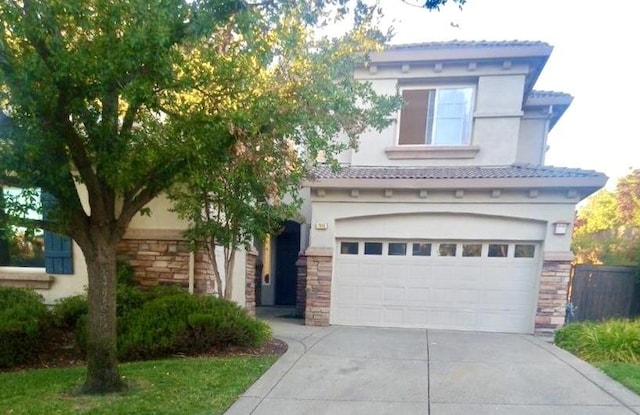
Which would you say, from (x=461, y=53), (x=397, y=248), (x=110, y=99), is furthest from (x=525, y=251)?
(x=110, y=99)

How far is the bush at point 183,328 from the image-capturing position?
220 inches

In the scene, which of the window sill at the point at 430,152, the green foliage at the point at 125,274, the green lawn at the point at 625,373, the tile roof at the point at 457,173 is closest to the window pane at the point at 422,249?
the tile roof at the point at 457,173

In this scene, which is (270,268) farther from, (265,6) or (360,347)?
(265,6)

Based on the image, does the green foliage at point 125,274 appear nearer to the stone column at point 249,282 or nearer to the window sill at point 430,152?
the stone column at point 249,282

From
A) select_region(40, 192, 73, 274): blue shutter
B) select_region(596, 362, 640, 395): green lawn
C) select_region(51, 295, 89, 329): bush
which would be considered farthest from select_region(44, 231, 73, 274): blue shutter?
select_region(596, 362, 640, 395): green lawn

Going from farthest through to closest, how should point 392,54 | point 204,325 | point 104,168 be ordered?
point 392,54 < point 204,325 < point 104,168

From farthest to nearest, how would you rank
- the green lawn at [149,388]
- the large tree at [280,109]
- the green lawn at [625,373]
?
the green lawn at [625,373] < the large tree at [280,109] < the green lawn at [149,388]

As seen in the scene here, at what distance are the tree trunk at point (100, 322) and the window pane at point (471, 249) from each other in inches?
273

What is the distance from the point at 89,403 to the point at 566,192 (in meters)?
8.84

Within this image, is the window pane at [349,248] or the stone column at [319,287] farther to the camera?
the window pane at [349,248]

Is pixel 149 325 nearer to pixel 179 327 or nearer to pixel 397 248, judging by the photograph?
pixel 179 327

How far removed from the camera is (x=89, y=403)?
13.1 feet

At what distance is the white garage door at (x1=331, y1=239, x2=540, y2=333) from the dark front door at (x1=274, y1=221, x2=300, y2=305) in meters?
3.38

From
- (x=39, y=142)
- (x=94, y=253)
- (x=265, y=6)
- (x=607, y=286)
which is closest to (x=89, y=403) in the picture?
(x=94, y=253)
